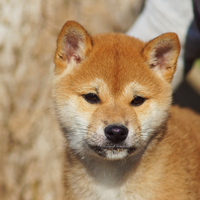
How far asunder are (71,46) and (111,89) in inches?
31.5

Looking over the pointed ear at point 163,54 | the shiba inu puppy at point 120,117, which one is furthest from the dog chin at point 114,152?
the pointed ear at point 163,54

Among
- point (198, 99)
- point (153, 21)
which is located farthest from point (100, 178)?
point (198, 99)

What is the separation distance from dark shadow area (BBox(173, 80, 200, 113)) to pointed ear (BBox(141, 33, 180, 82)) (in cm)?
367

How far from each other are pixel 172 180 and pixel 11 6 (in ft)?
12.3

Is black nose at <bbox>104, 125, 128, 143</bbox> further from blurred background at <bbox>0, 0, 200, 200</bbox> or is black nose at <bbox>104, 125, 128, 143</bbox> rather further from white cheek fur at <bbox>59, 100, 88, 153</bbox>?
blurred background at <bbox>0, 0, 200, 200</bbox>

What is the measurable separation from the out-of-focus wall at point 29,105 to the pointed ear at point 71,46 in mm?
1528

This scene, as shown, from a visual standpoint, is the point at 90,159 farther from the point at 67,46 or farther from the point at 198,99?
the point at 198,99

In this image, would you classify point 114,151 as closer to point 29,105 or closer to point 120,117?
point 120,117

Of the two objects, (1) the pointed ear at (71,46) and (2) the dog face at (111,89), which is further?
(1) the pointed ear at (71,46)

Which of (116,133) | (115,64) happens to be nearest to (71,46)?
(115,64)

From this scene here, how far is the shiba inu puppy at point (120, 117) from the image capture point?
3.27m

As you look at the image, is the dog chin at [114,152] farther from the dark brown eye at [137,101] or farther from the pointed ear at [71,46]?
the pointed ear at [71,46]

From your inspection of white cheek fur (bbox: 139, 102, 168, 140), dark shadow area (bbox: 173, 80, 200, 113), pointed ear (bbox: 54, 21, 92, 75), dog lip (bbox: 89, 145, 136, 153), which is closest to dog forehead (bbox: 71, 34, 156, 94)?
pointed ear (bbox: 54, 21, 92, 75)

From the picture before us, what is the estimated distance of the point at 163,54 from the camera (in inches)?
145
